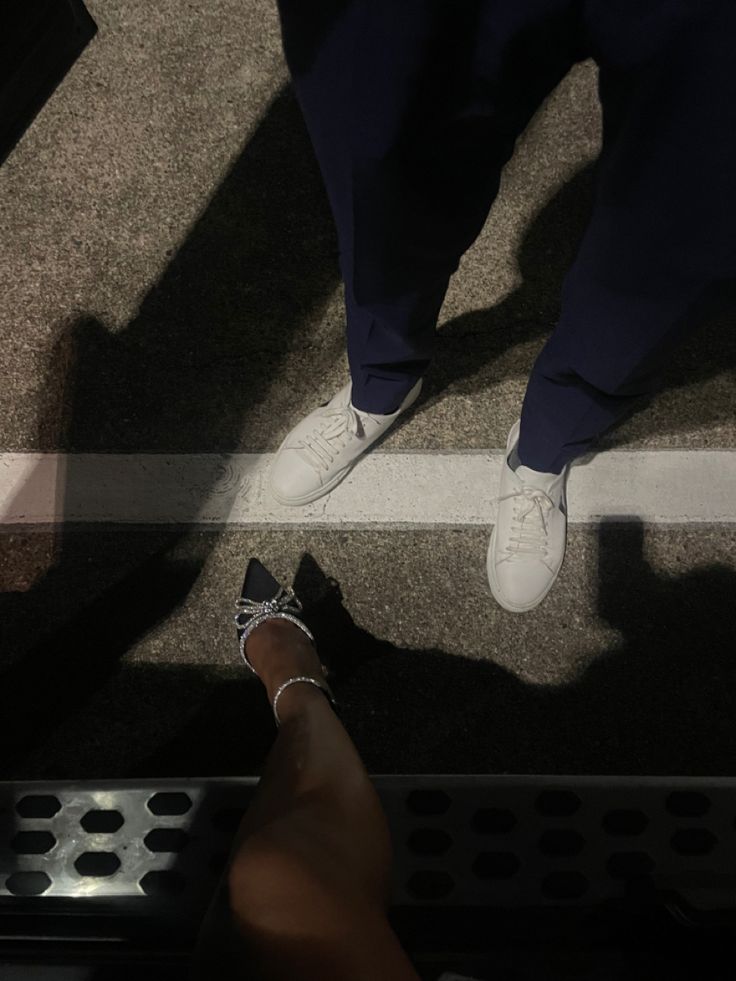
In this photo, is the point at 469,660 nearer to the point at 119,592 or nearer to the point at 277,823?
the point at 277,823

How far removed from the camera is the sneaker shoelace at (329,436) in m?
1.54

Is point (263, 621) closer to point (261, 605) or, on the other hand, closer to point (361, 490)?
point (261, 605)

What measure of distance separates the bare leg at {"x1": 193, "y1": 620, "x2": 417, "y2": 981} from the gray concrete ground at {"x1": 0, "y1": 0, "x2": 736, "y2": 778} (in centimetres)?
38

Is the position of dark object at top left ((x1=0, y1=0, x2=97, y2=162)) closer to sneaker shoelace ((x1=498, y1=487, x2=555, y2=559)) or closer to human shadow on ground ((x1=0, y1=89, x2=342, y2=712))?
human shadow on ground ((x1=0, y1=89, x2=342, y2=712))

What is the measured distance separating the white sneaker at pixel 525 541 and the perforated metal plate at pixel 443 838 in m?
0.42

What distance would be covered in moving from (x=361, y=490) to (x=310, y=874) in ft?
3.06

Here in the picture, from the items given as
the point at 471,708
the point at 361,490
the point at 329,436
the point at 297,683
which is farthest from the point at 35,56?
the point at 471,708

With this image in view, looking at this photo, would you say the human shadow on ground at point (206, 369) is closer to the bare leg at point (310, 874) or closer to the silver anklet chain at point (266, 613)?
the silver anklet chain at point (266, 613)

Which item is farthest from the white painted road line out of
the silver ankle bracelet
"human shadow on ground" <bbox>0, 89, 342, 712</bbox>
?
the silver ankle bracelet

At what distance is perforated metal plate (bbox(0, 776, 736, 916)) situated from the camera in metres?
1.20

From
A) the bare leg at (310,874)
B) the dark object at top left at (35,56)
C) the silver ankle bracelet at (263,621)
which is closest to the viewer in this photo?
the bare leg at (310,874)

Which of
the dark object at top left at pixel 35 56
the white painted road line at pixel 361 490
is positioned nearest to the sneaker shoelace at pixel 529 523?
the white painted road line at pixel 361 490

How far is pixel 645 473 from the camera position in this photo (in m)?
1.66

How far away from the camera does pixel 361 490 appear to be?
1646mm
